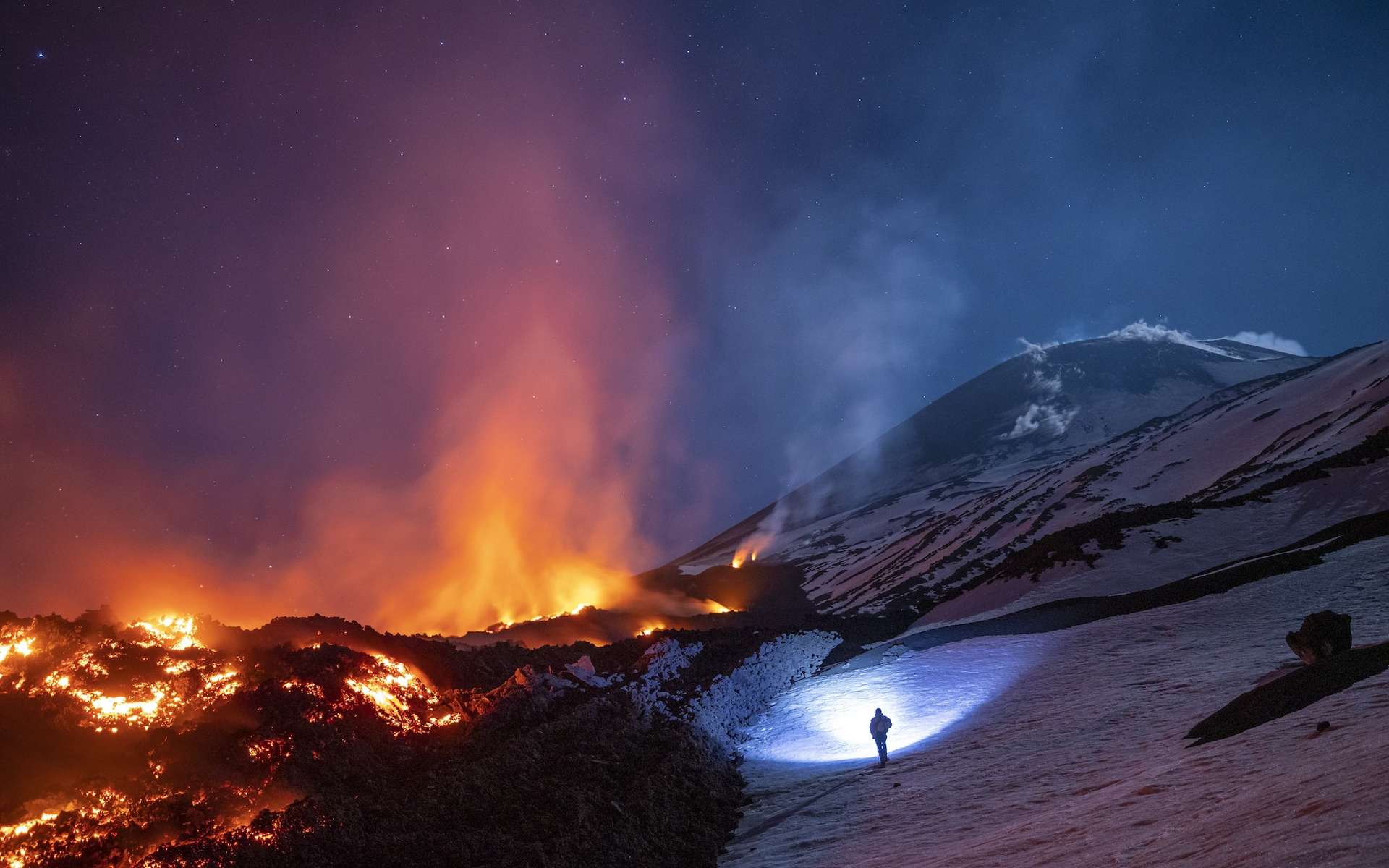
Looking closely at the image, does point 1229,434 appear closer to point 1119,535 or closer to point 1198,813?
point 1119,535

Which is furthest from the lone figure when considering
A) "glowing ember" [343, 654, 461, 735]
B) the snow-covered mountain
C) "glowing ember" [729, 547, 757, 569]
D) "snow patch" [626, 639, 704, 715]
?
"glowing ember" [729, 547, 757, 569]

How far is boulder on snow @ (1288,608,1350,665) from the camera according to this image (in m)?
12.7

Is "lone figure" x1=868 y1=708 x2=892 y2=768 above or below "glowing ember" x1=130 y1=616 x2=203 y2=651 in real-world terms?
below

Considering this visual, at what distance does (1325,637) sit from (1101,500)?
199 ft

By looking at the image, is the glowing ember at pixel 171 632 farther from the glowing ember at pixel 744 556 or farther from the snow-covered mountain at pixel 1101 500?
the glowing ember at pixel 744 556

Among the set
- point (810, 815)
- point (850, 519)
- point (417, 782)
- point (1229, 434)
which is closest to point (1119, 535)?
point (810, 815)

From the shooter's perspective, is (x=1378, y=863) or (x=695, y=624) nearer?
(x=1378, y=863)

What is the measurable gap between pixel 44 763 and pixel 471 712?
8.32 meters

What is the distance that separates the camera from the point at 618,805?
12938 mm

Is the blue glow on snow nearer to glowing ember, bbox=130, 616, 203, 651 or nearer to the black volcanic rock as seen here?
the black volcanic rock

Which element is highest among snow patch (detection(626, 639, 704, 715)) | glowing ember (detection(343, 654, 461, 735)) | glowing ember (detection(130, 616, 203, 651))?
glowing ember (detection(130, 616, 203, 651))

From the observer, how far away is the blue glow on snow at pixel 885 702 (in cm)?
1875

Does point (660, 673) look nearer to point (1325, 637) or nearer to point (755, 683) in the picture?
point (755, 683)

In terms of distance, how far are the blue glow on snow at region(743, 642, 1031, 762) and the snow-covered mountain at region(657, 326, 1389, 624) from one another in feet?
31.9
